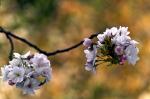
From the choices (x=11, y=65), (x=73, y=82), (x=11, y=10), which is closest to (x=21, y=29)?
(x=11, y=10)

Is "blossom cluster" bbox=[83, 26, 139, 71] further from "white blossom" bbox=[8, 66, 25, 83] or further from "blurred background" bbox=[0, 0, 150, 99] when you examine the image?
"blurred background" bbox=[0, 0, 150, 99]

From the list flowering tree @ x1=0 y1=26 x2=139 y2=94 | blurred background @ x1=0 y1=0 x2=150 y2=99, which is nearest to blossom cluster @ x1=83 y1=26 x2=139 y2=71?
flowering tree @ x1=0 y1=26 x2=139 y2=94

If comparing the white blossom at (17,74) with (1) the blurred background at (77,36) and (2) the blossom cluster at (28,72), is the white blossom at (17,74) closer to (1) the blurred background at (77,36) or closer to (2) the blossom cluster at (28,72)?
(2) the blossom cluster at (28,72)

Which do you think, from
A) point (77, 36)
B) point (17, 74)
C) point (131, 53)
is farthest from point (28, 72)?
point (77, 36)

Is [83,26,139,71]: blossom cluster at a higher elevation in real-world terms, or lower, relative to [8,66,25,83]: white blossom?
higher

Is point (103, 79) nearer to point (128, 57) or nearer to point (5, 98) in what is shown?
point (5, 98)

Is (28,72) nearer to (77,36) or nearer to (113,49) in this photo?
(113,49)
